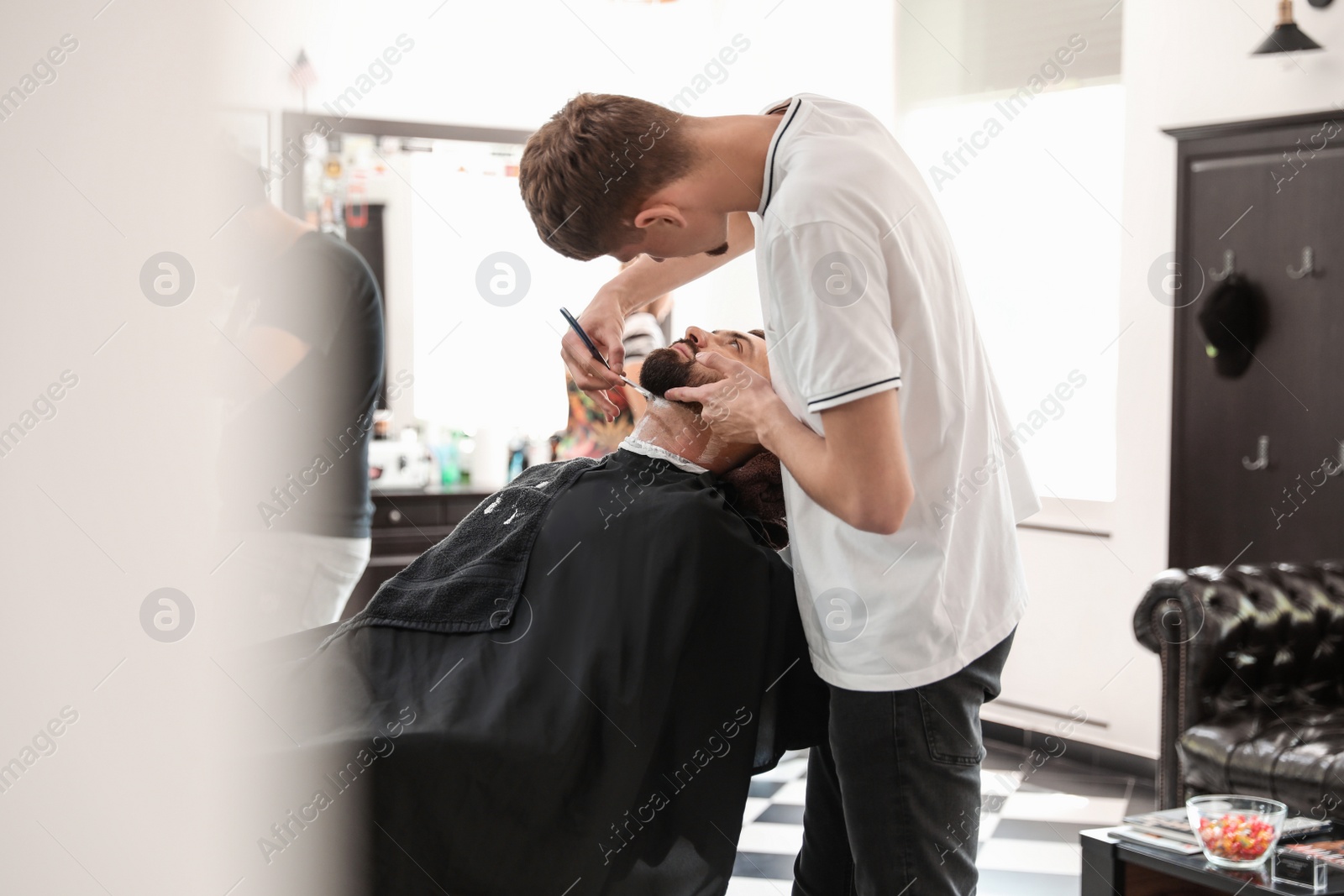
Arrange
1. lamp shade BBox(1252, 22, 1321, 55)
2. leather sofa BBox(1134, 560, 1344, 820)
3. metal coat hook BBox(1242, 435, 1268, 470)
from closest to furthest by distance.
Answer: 1. leather sofa BBox(1134, 560, 1344, 820)
2. lamp shade BBox(1252, 22, 1321, 55)
3. metal coat hook BBox(1242, 435, 1268, 470)

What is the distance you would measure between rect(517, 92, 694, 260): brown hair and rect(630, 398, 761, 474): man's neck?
51 centimetres

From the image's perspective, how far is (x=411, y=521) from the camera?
171 inches

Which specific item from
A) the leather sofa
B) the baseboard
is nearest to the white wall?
the baseboard

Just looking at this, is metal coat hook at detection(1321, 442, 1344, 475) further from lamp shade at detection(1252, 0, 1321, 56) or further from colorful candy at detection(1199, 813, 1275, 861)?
colorful candy at detection(1199, 813, 1275, 861)

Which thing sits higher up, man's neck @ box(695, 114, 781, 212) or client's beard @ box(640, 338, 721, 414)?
man's neck @ box(695, 114, 781, 212)

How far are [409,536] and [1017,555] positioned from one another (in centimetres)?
324

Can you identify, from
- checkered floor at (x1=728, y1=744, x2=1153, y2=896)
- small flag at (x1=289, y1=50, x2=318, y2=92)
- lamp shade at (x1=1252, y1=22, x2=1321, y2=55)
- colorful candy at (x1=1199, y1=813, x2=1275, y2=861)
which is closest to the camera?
small flag at (x1=289, y1=50, x2=318, y2=92)

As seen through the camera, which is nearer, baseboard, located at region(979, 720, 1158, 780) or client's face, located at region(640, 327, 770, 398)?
client's face, located at region(640, 327, 770, 398)

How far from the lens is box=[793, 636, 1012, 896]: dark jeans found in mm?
1305

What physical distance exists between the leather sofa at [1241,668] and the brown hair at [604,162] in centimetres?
225

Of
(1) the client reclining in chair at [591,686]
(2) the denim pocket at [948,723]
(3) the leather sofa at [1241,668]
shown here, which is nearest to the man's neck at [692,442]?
(1) the client reclining in chair at [591,686]

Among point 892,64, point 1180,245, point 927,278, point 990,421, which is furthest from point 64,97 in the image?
point 892,64

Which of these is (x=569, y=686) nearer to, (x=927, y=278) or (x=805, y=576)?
(x=805, y=576)

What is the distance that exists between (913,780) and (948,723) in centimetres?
8
